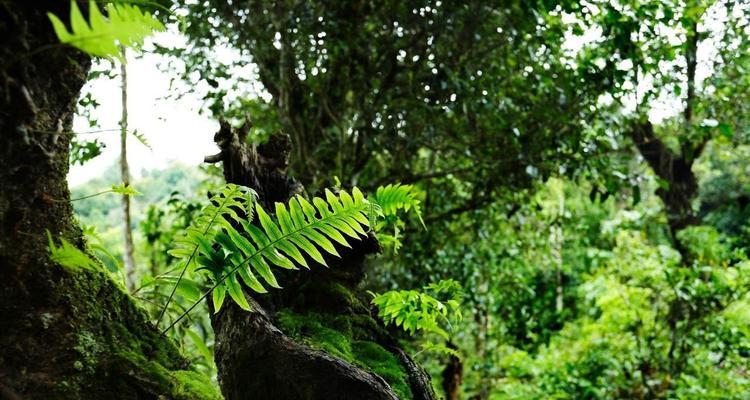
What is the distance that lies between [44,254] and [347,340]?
0.96 m

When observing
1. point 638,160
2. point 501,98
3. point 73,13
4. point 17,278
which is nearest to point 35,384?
point 17,278

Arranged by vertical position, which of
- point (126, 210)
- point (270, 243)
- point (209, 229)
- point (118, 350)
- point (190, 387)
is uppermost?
point (126, 210)

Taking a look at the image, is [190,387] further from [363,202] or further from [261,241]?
[363,202]

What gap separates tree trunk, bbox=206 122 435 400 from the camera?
→ 1.48 meters

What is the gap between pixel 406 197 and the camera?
7.22 ft

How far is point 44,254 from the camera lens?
131cm

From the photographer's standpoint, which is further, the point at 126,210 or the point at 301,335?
the point at 126,210

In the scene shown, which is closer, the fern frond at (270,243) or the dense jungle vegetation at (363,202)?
the dense jungle vegetation at (363,202)

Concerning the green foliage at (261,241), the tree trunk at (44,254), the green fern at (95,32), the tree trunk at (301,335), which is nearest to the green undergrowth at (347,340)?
the tree trunk at (301,335)

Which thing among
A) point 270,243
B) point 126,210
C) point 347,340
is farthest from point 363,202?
point 126,210

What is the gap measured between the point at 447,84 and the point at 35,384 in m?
3.19

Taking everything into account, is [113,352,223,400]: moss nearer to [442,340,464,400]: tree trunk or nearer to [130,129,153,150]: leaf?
[130,129,153,150]: leaf

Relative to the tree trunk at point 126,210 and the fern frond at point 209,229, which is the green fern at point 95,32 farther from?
the tree trunk at point 126,210

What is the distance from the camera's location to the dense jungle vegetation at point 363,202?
4.30ft
